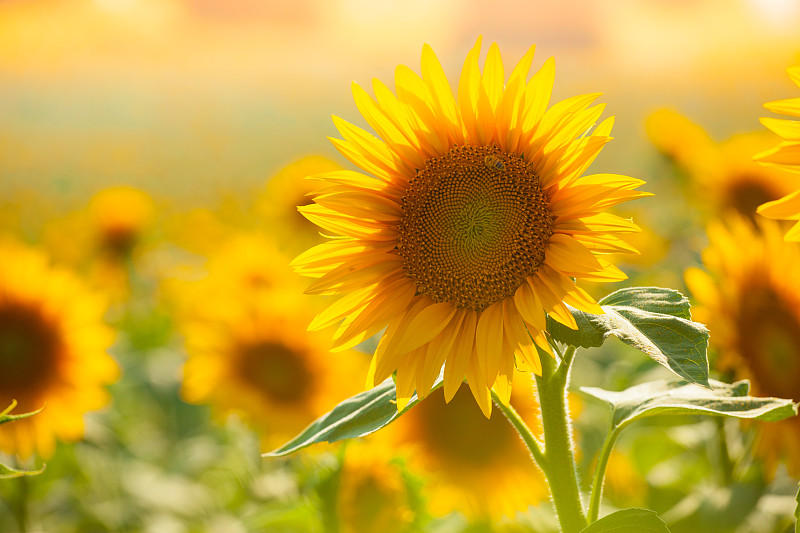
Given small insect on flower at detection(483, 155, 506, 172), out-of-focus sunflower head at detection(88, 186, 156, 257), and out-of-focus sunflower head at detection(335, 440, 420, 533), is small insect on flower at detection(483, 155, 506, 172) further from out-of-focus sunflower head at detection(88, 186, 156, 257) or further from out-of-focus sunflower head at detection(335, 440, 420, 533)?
out-of-focus sunflower head at detection(88, 186, 156, 257)

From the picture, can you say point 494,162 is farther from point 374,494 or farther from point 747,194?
point 747,194

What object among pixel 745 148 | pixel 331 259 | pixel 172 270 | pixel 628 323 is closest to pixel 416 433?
pixel 331 259

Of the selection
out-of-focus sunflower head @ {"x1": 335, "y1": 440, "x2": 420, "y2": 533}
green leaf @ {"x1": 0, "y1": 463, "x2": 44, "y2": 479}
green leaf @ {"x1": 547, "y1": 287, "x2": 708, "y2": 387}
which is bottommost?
out-of-focus sunflower head @ {"x1": 335, "y1": 440, "x2": 420, "y2": 533}

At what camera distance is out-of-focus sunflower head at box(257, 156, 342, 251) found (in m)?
5.83

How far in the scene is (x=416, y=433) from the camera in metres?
3.11

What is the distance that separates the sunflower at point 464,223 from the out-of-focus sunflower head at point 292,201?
4.04m

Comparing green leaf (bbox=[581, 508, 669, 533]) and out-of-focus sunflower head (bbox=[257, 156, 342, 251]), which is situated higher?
green leaf (bbox=[581, 508, 669, 533])

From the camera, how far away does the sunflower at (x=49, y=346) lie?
3.22 metres

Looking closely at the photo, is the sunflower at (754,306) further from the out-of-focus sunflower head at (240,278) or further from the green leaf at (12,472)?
the out-of-focus sunflower head at (240,278)

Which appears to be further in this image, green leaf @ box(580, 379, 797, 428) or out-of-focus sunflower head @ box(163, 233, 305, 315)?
out-of-focus sunflower head @ box(163, 233, 305, 315)

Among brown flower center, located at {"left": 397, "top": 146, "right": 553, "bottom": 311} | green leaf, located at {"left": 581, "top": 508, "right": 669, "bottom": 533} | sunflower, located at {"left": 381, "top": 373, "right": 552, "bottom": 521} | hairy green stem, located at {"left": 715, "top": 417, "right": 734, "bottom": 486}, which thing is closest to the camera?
green leaf, located at {"left": 581, "top": 508, "right": 669, "bottom": 533}

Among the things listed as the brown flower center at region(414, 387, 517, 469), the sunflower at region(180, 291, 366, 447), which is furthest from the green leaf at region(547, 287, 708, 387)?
the sunflower at region(180, 291, 366, 447)

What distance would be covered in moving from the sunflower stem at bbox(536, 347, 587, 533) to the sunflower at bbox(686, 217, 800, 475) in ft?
3.08

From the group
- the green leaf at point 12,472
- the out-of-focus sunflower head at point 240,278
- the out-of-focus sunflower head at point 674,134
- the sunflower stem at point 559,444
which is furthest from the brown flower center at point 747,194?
the green leaf at point 12,472
